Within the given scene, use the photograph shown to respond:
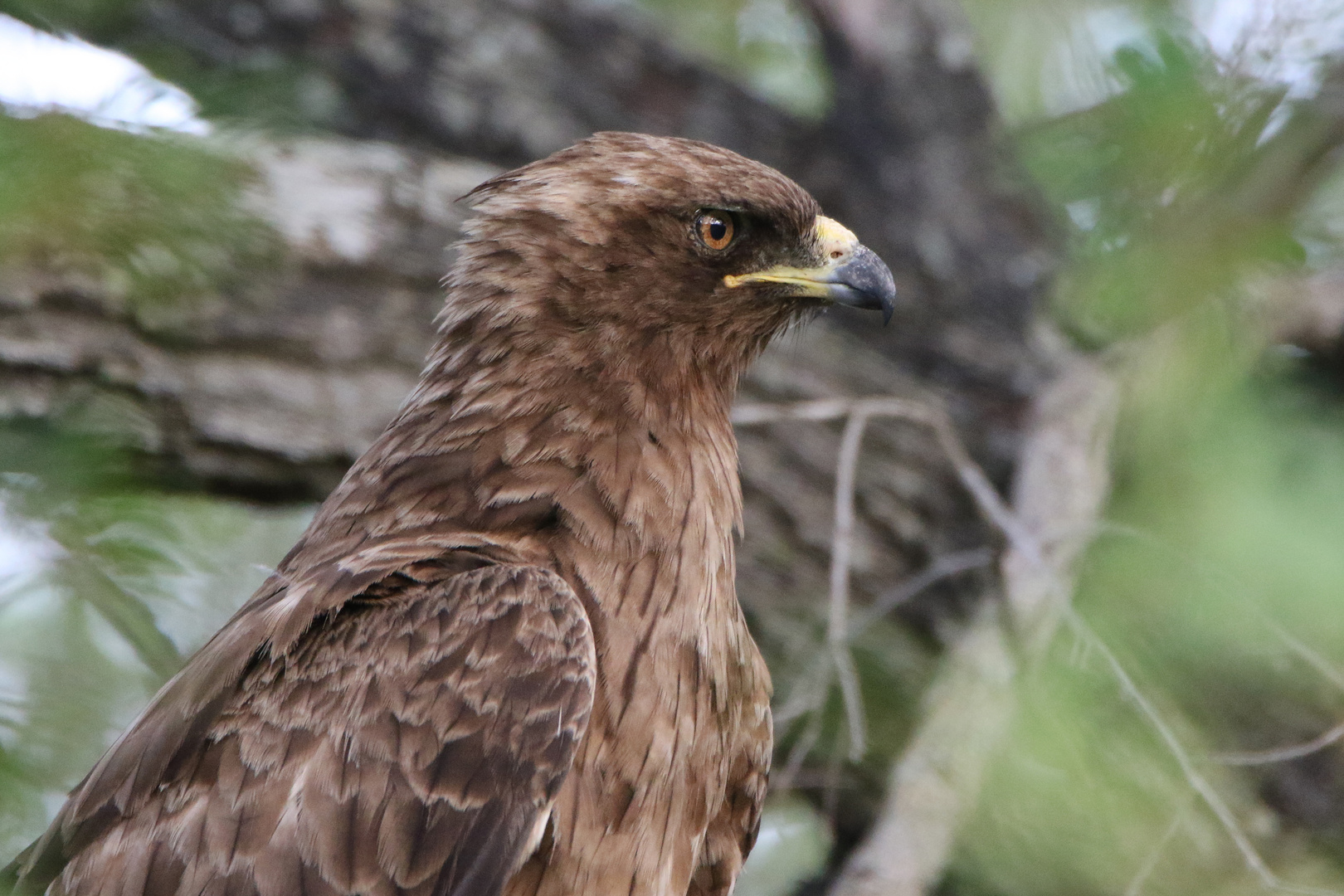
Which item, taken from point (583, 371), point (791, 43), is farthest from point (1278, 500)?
point (791, 43)

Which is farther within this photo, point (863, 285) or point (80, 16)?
point (863, 285)

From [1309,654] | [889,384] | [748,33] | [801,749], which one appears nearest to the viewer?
[1309,654]

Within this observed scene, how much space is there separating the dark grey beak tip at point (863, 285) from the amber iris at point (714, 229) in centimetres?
30

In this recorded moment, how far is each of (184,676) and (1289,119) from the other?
2.81 m

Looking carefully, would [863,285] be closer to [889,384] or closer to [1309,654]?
[1309,654]

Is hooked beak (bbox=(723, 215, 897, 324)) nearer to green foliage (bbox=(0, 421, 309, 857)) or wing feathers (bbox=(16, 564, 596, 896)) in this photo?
wing feathers (bbox=(16, 564, 596, 896))

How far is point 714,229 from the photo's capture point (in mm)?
3506

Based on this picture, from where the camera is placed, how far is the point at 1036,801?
11.1 ft

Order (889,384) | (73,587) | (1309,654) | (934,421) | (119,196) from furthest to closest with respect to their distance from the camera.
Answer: (889,384) → (934,421) → (1309,654) → (119,196) → (73,587)

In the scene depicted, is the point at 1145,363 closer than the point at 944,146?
Yes

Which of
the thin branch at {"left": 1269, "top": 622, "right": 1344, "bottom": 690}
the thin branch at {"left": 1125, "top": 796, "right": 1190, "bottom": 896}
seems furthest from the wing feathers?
the thin branch at {"left": 1269, "top": 622, "right": 1344, "bottom": 690}

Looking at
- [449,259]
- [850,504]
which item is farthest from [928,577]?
[449,259]

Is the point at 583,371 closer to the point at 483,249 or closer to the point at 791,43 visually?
the point at 483,249

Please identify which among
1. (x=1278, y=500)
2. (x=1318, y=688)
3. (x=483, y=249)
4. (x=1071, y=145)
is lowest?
(x=1318, y=688)
